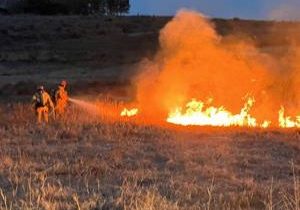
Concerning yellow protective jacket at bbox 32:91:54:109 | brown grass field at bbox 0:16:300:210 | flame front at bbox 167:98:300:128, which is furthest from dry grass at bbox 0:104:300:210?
flame front at bbox 167:98:300:128

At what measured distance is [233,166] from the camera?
1362 centimetres

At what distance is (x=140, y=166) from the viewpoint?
13.4 m

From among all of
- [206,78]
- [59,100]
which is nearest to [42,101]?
[59,100]

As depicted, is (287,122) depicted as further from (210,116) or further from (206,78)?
(206,78)

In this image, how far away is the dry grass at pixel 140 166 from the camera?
9.62 metres

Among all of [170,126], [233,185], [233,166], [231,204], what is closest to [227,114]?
[170,126]

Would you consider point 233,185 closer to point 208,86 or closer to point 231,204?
point 231,204

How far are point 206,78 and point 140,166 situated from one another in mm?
12775

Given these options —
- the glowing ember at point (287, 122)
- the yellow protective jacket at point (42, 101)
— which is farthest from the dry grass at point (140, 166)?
the glowing ember at point (287, 122)

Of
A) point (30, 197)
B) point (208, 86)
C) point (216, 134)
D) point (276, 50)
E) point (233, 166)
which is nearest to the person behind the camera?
point (30, 197)

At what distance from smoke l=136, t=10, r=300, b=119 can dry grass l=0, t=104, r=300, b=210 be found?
13.0 ft

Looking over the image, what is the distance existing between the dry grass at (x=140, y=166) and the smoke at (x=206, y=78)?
3973 millimetres

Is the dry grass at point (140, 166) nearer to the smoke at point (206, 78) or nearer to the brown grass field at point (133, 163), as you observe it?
the brown grass field at point (133, 163)

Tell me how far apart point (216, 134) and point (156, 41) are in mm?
31903
